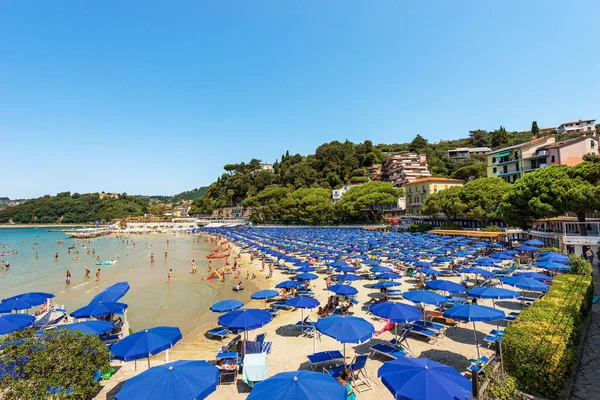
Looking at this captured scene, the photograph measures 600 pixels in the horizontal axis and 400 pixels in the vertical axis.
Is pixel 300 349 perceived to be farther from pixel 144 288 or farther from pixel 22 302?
pixel 144 288

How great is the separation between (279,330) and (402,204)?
223 ft

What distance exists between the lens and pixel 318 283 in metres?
20.9

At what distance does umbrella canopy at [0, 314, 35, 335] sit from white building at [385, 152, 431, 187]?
80220 millimetres

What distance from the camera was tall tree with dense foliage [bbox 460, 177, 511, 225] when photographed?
3878 centimetres

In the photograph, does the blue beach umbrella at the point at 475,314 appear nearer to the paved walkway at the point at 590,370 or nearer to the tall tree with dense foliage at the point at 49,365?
the paved walkway at the point at 590,370

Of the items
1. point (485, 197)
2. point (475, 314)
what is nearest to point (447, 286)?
point (475, 314)

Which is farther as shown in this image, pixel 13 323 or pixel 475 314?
pixel 13 323

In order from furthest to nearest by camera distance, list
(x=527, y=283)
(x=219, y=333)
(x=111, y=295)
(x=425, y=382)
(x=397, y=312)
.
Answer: (x=111, y=295) < (x=527, y=283) < (x=219, y=333) < (x=397, y=312) < (x=425, y=382)

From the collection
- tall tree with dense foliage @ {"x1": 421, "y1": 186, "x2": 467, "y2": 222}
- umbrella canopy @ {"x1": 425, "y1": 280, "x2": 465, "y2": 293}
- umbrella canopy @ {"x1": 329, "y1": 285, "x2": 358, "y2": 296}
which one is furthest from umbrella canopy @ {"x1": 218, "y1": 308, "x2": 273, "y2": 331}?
tall tree with dense foliage @ {"x1": 421, "y1": 186, "x2": 467, "y2": 222}

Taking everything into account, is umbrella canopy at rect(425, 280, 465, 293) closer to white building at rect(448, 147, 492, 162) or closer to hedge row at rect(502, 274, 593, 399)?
hedge row at rect(502, 274, 593, 399)

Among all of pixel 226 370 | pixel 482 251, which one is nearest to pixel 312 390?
pixel 226 370

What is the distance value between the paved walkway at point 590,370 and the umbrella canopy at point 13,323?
15.4m

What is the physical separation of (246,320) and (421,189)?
195 ft

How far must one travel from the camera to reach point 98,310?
11047mm
